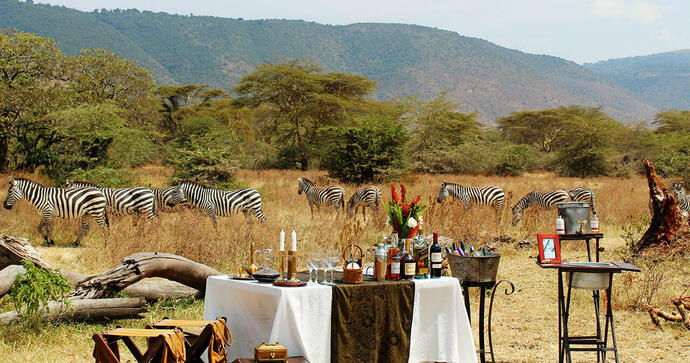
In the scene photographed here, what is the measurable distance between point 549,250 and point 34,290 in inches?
170

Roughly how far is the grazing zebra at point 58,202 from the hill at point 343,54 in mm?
94104

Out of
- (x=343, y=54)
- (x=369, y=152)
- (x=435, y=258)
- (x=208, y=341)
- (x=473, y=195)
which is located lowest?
(x=208, y=341)

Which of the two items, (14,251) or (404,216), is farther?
(14,251)

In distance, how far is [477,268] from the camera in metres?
4.68

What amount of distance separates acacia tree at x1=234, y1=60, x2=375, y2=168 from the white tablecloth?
26727 millimetres

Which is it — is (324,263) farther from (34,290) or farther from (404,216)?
(34,290)

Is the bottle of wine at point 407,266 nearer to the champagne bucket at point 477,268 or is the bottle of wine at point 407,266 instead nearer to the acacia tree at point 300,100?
the champagne bucket at point 477,268

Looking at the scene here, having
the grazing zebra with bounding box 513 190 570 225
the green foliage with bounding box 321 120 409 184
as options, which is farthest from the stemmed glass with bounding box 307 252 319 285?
the green foliage with bounding box 321 120 409 184

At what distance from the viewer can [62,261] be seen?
8617mm

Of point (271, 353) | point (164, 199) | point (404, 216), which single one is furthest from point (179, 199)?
point (271, 353)

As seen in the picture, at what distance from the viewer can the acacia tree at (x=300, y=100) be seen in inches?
1248

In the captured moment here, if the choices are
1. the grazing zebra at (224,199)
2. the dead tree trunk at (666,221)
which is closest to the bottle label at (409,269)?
the dead tree trunk at (666,221)

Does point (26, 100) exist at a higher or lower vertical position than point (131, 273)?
higher

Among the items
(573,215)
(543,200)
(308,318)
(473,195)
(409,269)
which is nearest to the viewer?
(308,318)
